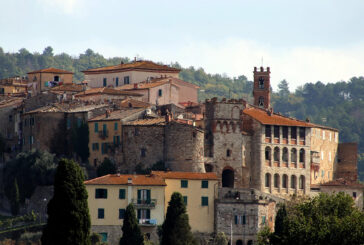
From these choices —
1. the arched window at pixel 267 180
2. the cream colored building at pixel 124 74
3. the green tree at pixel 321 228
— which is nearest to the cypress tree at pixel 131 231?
the green tree at pixel 321 228

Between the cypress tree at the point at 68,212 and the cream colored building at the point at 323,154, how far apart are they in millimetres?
51703

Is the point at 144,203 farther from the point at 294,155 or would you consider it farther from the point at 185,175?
the point at 294,155

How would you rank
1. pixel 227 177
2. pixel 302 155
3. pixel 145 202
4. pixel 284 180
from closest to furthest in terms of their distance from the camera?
pixel 145 202
pixel 227 177
pixel 284 180
pixel 302 155

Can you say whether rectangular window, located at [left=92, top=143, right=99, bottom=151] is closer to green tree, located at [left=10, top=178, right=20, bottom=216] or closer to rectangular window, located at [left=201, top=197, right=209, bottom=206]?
green tree, located at [left=10, top=178, right=20, bottom=216]

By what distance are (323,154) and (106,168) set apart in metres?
28.5

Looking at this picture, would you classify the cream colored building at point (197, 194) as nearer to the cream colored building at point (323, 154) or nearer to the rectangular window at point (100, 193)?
the rectangular window at point (100, 193)

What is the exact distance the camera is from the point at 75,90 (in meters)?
139

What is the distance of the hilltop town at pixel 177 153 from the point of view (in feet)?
361

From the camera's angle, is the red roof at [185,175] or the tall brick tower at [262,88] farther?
the tall brick tower at [262,88]

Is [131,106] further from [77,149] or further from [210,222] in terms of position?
[210,222]

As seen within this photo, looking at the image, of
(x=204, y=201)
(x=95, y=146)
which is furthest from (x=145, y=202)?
(x=95, y=146)

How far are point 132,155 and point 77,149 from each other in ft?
21.0

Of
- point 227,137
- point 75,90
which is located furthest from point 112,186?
point 75,90

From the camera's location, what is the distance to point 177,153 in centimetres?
11531
